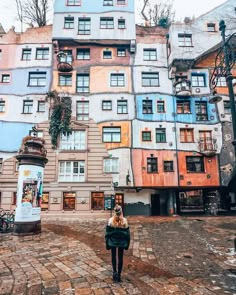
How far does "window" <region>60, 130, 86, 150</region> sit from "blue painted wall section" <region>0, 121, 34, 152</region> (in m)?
3.78

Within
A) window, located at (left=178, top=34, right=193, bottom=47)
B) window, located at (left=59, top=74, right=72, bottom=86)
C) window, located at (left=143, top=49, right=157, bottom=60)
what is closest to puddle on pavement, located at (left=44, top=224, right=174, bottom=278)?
window, located at (left=59, top=74, right=72, bottom=86)

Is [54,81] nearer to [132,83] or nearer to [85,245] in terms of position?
[132,83]

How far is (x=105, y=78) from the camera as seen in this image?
77.6 ft

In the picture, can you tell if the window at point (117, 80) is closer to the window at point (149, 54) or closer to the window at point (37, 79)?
the window at point (149, 54)

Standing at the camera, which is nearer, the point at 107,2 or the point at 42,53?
the point at 42,53

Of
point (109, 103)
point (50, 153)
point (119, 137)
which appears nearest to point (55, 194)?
point (50, 153)

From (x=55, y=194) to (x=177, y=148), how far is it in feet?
41.6

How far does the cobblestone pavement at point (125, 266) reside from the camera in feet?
16.8

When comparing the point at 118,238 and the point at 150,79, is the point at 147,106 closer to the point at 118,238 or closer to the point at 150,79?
the point at 150,79

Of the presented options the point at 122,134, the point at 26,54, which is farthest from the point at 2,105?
the point at 122,134

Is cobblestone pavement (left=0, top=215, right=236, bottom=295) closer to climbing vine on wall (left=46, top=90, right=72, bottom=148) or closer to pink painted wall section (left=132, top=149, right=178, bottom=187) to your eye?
pink painted wall section (left=132, top=149, right=178, bottom=187)

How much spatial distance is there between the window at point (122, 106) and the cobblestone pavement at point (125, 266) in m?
14.6

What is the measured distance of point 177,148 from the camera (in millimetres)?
22125

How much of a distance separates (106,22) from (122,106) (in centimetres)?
1016
